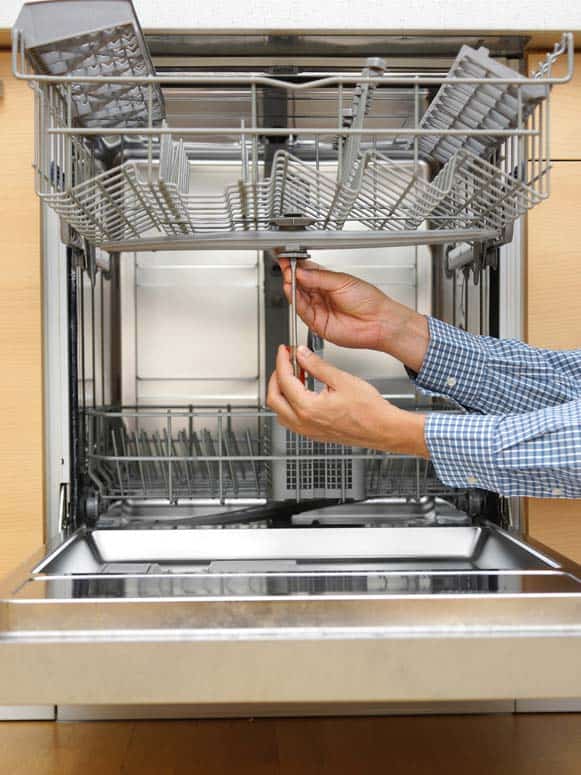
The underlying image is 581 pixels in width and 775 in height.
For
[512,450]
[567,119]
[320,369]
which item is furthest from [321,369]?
[567,119]

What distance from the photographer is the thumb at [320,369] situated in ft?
2.84

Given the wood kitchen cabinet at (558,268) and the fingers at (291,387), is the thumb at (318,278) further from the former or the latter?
the wood kitchen cabinet at (558,268)

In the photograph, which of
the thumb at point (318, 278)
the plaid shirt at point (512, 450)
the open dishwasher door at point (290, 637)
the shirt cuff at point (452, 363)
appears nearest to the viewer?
the open dishwasher door at point (290, 637)

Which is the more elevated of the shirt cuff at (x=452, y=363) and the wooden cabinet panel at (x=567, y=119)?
the wooden cabinet panel at (x=567, y=119)

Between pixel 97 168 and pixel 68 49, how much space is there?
14.7 inches

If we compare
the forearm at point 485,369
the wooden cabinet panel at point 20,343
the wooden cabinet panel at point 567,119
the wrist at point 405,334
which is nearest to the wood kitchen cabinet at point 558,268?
the wooden cabinet panel at point 567,119

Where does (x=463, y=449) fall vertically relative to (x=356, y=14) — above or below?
below

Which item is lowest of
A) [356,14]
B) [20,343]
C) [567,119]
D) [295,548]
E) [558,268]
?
[295,548]

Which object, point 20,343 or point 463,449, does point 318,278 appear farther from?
point 20,343

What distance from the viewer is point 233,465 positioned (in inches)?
53.3

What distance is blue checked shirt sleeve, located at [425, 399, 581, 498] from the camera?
815mm

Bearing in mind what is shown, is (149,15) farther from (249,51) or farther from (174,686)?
(174,686)

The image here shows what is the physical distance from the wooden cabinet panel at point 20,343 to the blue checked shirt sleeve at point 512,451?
0.64 m

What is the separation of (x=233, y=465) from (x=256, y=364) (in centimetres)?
19
